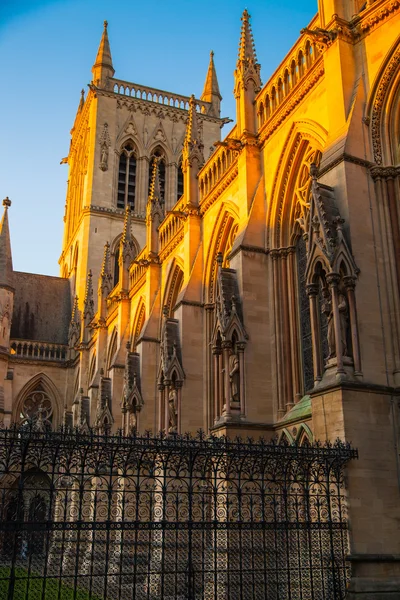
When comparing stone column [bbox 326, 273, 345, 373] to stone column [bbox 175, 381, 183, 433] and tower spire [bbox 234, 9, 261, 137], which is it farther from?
stone column [bbox 175, 381, 183, 433]

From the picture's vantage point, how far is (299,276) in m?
16.6

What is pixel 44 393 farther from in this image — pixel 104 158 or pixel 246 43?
pixel 246 43

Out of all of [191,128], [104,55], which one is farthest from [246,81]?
[104,55]

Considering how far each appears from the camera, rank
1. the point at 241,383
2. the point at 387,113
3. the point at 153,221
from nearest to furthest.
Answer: the point at 387,113, the point at 241,383, the point at 153,221

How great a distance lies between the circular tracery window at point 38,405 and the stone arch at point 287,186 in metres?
28.8

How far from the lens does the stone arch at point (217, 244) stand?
20.5 meters

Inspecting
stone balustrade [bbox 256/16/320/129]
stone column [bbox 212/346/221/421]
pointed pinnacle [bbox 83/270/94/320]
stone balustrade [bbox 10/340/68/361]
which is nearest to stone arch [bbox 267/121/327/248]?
stone balustrade [bbox 256/16/320/129]

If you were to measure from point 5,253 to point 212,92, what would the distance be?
22.1 meters

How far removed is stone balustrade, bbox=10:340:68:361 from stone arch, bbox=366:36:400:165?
34193 mm

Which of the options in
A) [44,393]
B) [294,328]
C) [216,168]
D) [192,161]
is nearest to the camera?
[294,328]

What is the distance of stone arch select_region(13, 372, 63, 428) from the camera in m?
42.2

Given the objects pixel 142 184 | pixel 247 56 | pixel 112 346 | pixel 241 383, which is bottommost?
pixel 241 383

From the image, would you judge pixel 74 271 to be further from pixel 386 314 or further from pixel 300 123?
pixel 386 314

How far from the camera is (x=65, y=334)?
48188 millimetres
